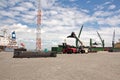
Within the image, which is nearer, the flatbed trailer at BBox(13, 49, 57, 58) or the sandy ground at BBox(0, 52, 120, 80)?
the sandy ground at BBox(0, 52, 120, 80)

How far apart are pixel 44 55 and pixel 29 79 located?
30.4m

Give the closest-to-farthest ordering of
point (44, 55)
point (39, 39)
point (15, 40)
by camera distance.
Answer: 1. point (44, 55)
2. point (39, 39)
3. point (15, 40)

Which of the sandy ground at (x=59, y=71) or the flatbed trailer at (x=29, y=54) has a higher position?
the flatbed trailer at (x=29, y=54)

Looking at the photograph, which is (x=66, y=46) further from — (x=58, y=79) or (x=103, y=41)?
(x=103, y=41)

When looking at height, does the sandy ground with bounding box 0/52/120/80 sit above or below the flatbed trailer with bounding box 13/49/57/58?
below

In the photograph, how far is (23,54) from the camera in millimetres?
39625

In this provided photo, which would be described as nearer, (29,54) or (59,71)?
(59,71)

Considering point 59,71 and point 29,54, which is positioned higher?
point 29,54

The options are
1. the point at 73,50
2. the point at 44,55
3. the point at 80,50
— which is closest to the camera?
the point at 44,55

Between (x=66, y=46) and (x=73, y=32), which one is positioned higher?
(x=73, y=32)

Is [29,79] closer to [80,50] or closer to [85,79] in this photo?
[85,79]

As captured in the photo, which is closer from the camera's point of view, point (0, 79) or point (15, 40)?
point (0, 79)

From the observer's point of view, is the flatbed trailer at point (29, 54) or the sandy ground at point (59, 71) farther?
the flatbed trailer at point (29, 54)

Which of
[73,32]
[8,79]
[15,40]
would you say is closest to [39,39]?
[73,32]
